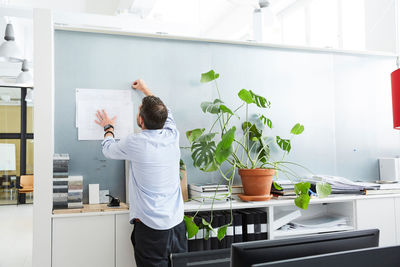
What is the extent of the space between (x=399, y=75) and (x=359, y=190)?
1486 millimetres

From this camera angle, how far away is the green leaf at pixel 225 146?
2529 millimetres

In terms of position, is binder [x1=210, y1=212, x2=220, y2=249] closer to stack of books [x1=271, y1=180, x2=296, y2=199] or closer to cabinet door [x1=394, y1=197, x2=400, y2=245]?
stack of books [x1=271, y1=180, x2=296, y2=199]

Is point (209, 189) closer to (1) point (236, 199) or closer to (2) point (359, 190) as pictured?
(1) point (236, 199)

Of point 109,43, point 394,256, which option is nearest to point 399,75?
point 394,256

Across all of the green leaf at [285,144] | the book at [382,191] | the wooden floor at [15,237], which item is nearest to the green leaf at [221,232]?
the green leaf at [285,144]

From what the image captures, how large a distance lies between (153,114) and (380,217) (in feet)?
6.79

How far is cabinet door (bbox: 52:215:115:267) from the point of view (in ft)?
7.68

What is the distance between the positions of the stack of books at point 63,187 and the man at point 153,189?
31cm

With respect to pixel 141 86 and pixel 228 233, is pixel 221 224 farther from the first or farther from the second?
pixel 141 86

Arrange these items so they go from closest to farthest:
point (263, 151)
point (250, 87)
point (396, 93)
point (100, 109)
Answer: point (396, 93)
point (100, 109)
point (263, 151)
point (250, 87)

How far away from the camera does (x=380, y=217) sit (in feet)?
10.0

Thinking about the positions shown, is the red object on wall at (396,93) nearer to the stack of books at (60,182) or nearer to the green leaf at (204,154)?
the green leaf at (204,154)

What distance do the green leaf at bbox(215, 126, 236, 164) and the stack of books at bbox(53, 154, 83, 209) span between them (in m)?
0.99

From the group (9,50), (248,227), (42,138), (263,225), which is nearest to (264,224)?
(263,225)
